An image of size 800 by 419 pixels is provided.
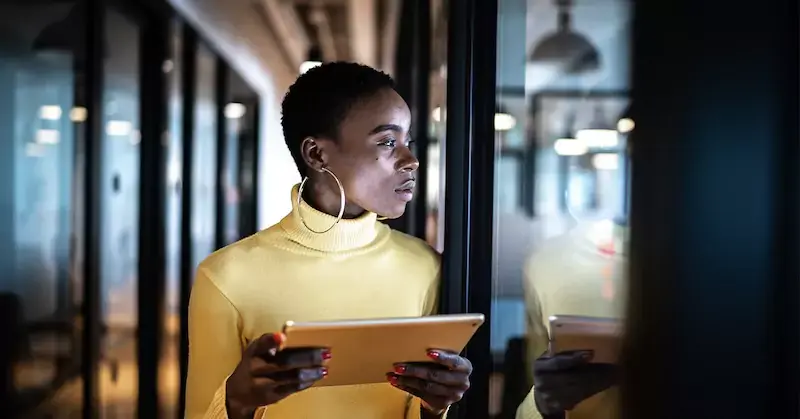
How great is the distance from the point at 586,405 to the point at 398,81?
2.04 feet

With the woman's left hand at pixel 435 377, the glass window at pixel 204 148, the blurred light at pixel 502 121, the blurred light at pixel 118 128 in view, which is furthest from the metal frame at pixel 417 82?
the blurred light at pixel 118 128

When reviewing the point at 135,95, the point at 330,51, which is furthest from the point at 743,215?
the point at 135,95

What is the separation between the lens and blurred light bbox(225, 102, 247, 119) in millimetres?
1270

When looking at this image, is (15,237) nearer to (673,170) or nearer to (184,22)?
(184,22)

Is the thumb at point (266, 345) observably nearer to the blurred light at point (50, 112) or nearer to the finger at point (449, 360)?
the finger at point (449, 360)

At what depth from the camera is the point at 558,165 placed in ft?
4.03

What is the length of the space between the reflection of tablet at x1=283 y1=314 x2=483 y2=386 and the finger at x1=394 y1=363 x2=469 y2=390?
0.01 metres

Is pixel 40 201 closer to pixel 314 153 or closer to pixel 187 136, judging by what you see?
pixel 187 136

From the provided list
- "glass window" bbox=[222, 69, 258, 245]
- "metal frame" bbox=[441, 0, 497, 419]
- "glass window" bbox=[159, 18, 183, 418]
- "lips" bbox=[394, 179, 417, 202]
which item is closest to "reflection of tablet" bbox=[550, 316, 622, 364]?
"metal frame" bbox=[441, 0, 497, 419]

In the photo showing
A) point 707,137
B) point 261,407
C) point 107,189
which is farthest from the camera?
point 107,189

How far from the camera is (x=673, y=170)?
1237 mm

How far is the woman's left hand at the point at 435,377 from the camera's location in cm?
105

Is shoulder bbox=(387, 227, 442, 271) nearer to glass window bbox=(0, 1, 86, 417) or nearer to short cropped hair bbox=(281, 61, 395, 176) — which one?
short cropped hair bbox=(281, 61, 395, 176)

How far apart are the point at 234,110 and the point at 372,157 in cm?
33
